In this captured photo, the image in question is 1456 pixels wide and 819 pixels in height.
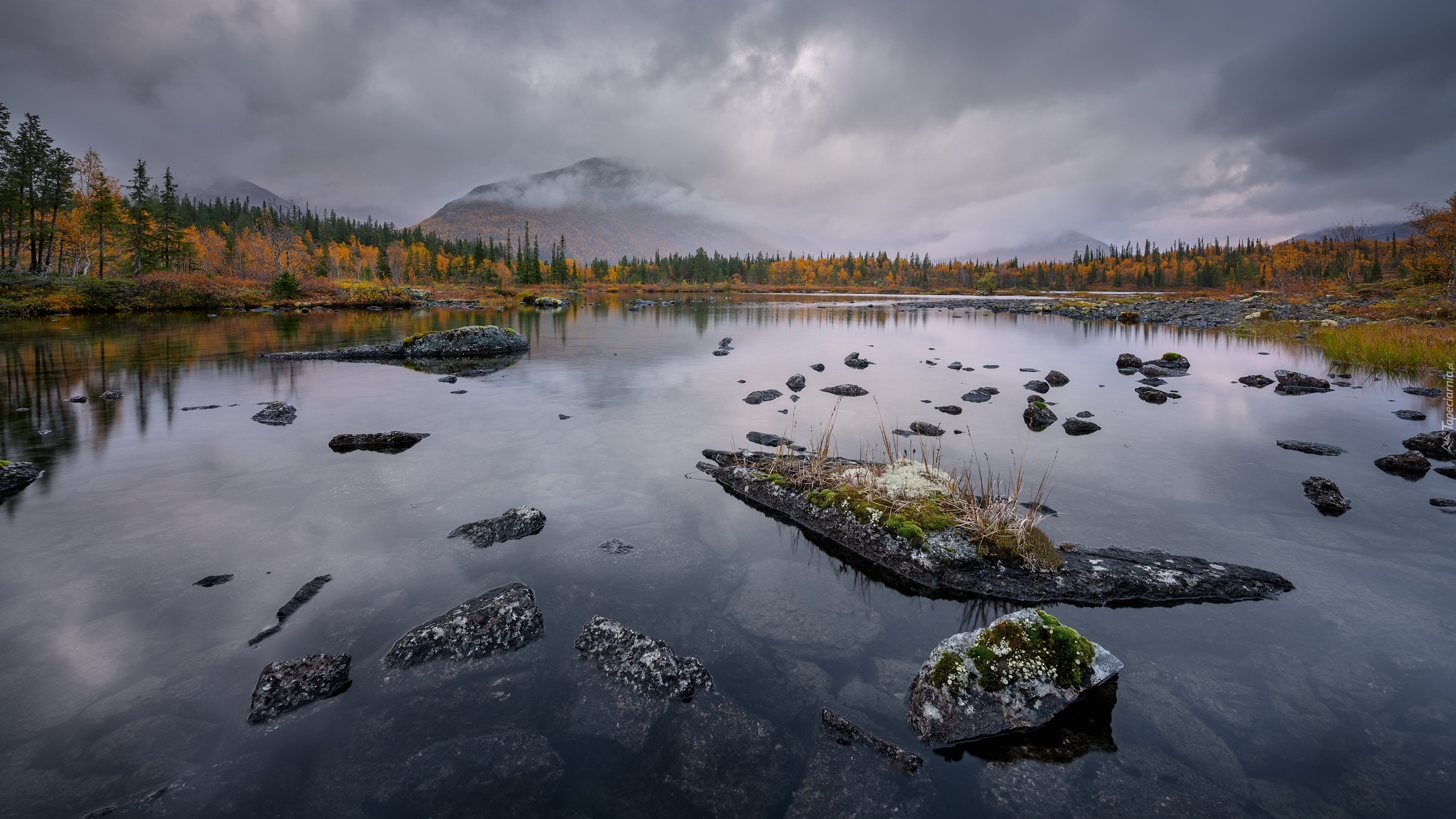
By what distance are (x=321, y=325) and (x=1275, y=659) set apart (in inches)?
2079

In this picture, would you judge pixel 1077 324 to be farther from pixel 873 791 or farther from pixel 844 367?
pixel 873 791

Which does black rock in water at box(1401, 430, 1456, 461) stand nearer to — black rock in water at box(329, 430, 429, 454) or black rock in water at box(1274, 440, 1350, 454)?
black rock in water at box(1274, 440, 1350, 454)

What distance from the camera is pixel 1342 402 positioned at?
1805cm

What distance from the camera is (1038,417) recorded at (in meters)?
15.4

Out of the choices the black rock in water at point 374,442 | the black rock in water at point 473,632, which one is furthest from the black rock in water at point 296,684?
the black rock in water at point 374,442

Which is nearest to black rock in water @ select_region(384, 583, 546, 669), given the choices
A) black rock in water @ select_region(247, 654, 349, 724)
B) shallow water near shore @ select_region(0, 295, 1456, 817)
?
shallow water near shore @ select_region(0, 295, 1456, 817)

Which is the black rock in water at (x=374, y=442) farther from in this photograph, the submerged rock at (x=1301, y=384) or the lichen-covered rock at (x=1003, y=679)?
the submerged rock at (x=1301, y=384)

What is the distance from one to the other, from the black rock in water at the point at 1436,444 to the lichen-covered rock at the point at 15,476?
2763 cm

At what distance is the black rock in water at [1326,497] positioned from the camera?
9.50 m

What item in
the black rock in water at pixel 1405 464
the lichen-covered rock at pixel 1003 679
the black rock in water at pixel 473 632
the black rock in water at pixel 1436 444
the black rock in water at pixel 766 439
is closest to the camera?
the lichen-covered rock at pixel 1003 679

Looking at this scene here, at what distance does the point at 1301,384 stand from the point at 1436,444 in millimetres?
8971

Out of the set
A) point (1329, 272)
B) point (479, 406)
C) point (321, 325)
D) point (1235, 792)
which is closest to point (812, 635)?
point (1235, 792)

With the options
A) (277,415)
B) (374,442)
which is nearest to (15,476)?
(277,415)

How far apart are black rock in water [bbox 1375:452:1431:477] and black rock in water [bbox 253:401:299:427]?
81.6 ft
